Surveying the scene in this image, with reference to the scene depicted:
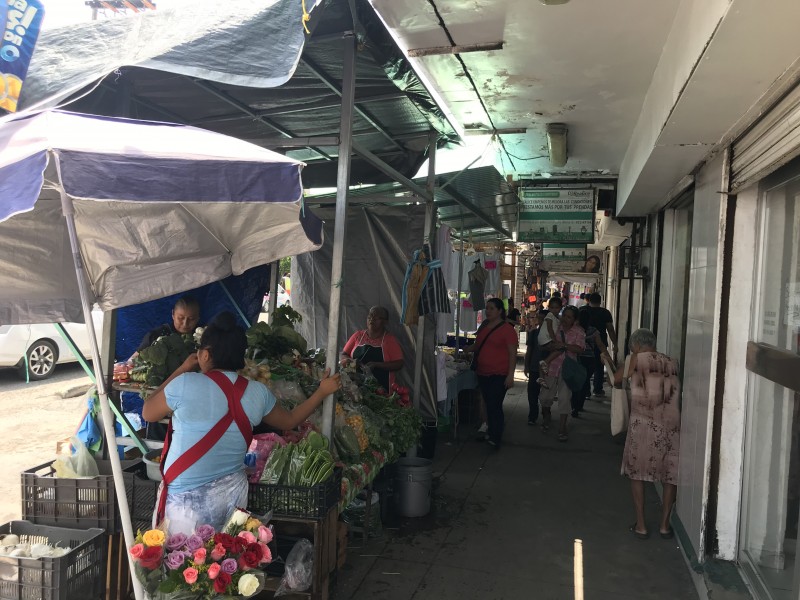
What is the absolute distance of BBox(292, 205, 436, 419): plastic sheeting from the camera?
6.30 metres

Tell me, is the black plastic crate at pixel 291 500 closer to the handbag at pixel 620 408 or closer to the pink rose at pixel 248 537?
the pink rose at pixel 248 537

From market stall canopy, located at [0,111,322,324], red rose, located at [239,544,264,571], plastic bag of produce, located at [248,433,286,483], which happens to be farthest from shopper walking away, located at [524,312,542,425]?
red rose, located at [239,544,264,571]

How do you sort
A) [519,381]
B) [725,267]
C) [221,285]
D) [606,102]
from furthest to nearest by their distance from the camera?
[519,381]
[221,285]
[606,102]
[725,267]

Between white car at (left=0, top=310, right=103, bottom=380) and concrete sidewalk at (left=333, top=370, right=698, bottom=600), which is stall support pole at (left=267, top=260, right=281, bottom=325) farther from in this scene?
white car at (left=0, top=310, right=103, bottom=380)

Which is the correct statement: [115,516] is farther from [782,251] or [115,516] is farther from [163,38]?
[782,251]

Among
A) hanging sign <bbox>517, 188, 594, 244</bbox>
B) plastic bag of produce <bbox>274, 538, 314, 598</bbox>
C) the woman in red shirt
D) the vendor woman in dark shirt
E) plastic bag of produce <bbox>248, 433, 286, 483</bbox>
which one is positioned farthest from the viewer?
hanging sign <bbox>517, 188, 594, 244</bbox>

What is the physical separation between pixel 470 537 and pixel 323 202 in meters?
3.95

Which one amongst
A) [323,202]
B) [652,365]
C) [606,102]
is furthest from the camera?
[323,202]

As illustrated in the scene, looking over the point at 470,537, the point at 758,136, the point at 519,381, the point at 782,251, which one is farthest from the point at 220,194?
the point at 519,381

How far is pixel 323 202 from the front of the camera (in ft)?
21.8

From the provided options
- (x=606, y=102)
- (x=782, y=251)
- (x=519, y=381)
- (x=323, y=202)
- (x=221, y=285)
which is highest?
(x=606, y=102)

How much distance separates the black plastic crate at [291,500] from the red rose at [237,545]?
23.6 inches

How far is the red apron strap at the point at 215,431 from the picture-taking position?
9.11ft

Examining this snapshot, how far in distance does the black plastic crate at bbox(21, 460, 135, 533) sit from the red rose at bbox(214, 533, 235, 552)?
1.05 meters
